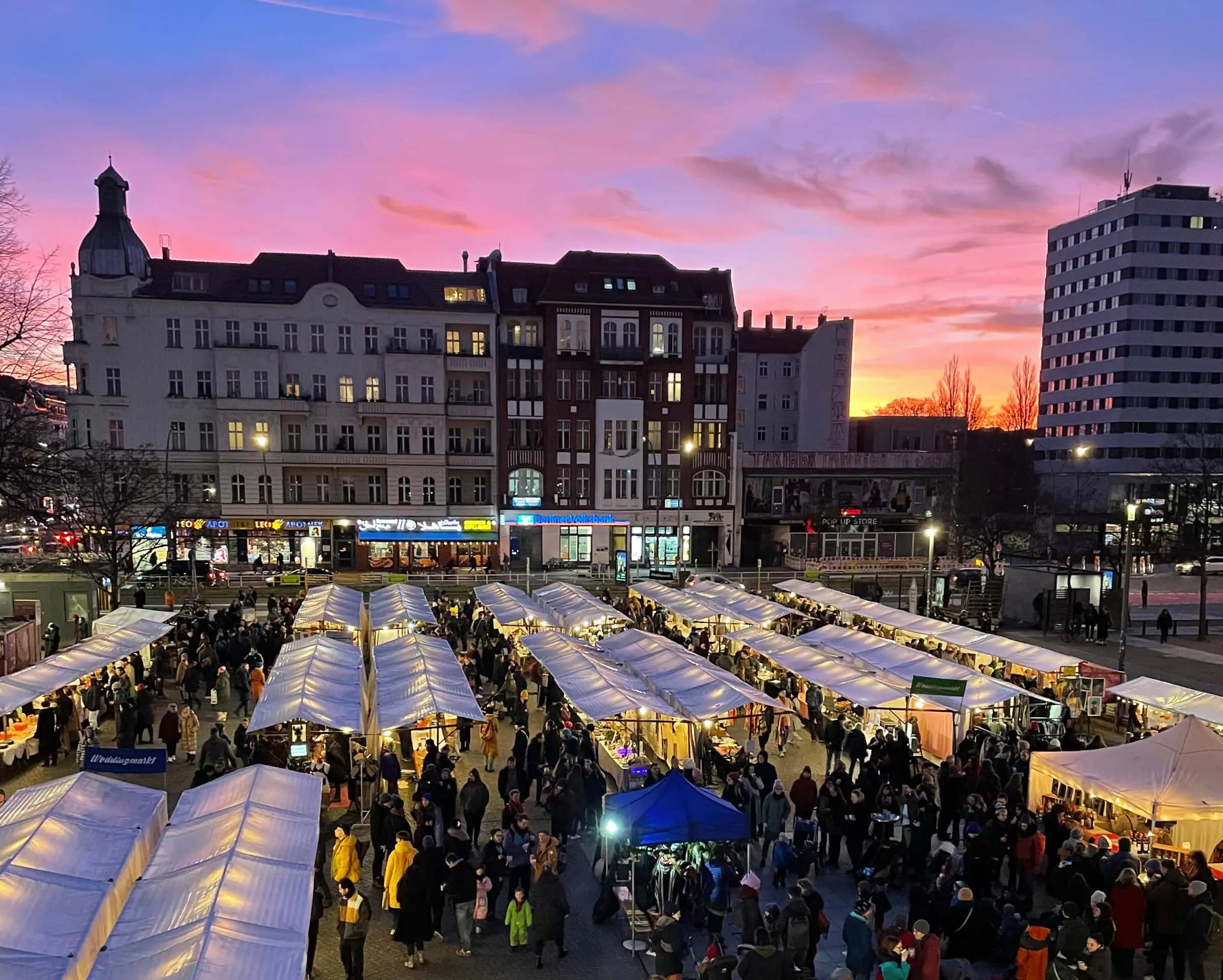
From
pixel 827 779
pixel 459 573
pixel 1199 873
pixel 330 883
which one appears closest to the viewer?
pixel 1199 873

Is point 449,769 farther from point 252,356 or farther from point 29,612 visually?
point 252,356

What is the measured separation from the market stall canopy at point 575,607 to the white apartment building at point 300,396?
1513 centimetres

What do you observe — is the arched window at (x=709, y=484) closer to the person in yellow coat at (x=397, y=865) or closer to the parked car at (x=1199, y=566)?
the parked car at (x=1199, y=566)

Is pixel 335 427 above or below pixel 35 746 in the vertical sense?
above

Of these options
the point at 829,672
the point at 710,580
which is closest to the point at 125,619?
the point at 829,672

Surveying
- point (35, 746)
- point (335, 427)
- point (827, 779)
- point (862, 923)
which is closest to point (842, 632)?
point (827, 779)

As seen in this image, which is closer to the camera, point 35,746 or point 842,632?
point 35,746

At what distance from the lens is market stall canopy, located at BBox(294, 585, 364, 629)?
23.2 metres

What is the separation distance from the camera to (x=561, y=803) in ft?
40.8

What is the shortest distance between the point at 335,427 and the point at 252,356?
5.76 m

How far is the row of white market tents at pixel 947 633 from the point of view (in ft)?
63.5

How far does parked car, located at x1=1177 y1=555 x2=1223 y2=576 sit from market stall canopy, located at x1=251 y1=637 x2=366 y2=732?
4495cm

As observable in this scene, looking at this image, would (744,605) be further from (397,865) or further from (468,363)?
(468,363)

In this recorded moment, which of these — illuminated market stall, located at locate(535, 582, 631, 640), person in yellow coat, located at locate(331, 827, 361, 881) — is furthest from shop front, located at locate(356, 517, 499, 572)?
person in yellow coat, located at locate(331, 827, 361, 881)
